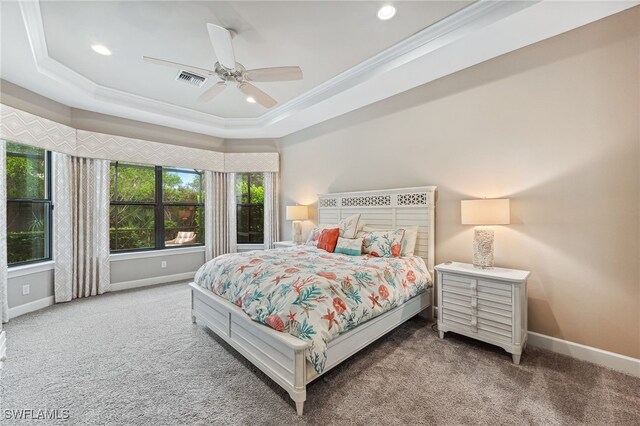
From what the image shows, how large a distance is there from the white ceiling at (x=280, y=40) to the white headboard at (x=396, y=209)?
1.34m

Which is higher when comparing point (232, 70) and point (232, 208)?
point (232, 70)

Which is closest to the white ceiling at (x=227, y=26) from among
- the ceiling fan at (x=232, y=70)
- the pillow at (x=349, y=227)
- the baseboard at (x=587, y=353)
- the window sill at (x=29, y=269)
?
the ceiling fan at (x=232, y=70)

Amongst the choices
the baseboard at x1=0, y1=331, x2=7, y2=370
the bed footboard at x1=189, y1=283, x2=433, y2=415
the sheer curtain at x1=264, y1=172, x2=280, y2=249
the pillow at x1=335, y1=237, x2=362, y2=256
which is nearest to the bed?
the bed footboard at x1=189, y1=283, x2=433, y2=415

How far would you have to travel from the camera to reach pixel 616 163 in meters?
2.21

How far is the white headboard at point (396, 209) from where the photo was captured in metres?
3.26

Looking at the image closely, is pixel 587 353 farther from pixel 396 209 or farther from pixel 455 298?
pixel 396 209

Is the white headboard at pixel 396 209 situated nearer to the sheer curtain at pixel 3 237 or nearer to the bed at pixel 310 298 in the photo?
the bed at pixel 310 298

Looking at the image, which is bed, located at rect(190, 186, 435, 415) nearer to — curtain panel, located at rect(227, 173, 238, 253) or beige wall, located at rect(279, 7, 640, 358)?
beige wall, located at rect(279, 7, 640, 358)

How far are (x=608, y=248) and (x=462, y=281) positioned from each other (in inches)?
44.6

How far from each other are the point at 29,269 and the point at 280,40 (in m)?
4.19

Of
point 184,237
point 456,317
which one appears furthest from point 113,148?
point 456,317

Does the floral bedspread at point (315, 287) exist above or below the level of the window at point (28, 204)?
below

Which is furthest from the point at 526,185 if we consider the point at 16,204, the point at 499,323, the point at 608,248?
the point at 16,204

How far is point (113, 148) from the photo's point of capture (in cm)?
427
